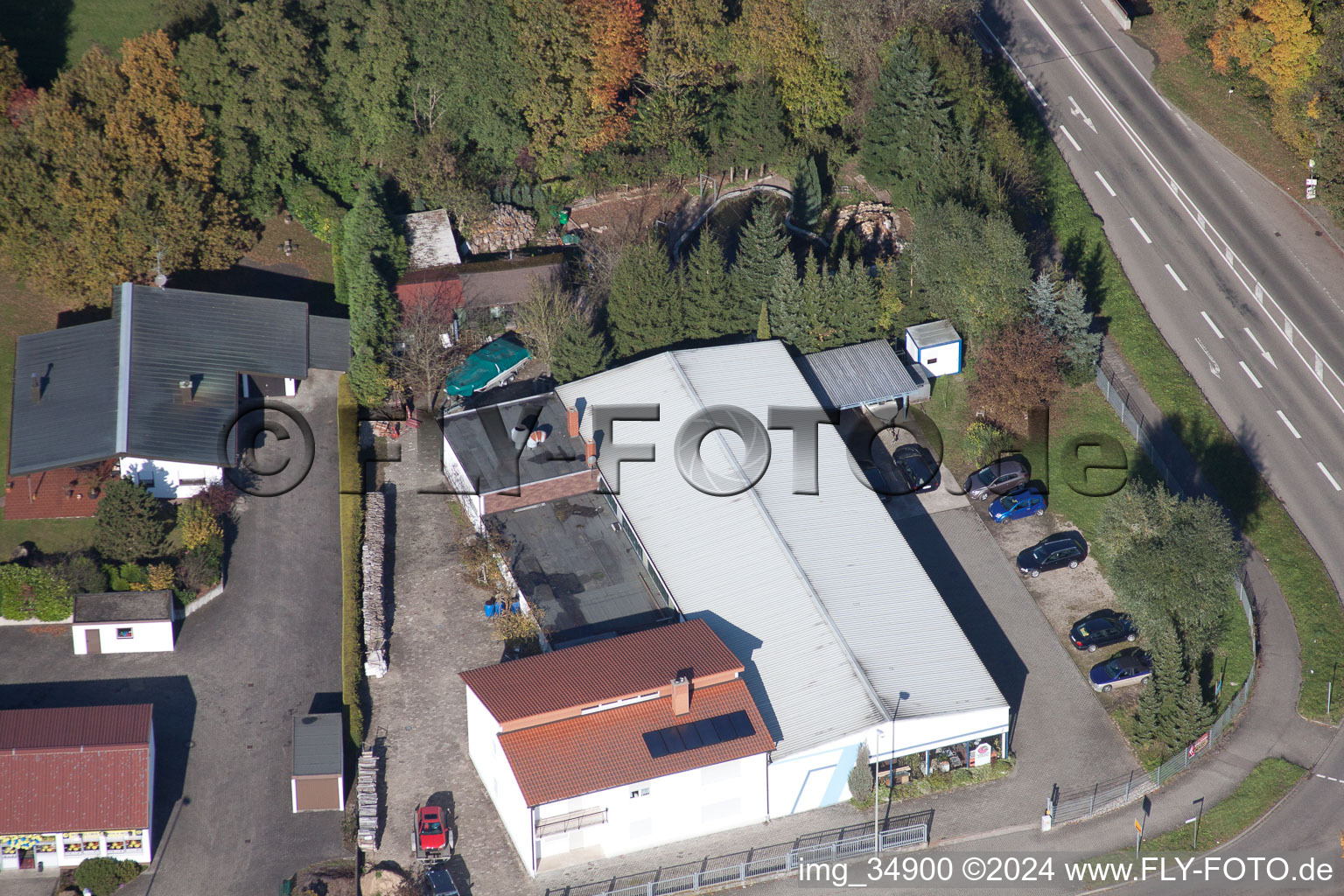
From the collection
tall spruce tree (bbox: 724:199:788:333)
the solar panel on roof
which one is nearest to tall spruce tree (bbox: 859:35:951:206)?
tall spruce tree (bbox: 724:199:788:333)

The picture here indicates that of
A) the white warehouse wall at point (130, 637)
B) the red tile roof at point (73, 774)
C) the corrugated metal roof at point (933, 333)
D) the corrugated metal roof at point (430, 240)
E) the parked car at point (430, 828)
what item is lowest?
the parked car at point (430, 828)

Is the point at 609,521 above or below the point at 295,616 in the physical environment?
above

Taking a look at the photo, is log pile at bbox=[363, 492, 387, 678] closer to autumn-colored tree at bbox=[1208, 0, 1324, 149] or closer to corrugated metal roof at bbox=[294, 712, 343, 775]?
corrugated metal roof at bbox=[294, 712, 343, 775]

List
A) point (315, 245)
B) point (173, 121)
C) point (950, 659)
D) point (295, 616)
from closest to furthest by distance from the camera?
1. point (950, 659)
2. point (295, 616)
3. point (173, 121)
4. point (315, 245)

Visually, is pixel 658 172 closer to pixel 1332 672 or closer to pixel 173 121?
pixel 173 121

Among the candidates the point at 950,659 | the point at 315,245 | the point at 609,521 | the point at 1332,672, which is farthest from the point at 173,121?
the point at 1332,672

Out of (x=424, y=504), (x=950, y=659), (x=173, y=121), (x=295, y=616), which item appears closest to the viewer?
(x=950, y=659)

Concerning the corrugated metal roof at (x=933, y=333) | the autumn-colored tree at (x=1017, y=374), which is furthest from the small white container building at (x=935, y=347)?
the autumn-colored tree at (x=1017, y=374)

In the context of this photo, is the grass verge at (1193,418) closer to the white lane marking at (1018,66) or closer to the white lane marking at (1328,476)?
the white lane marking at (1018,66)
